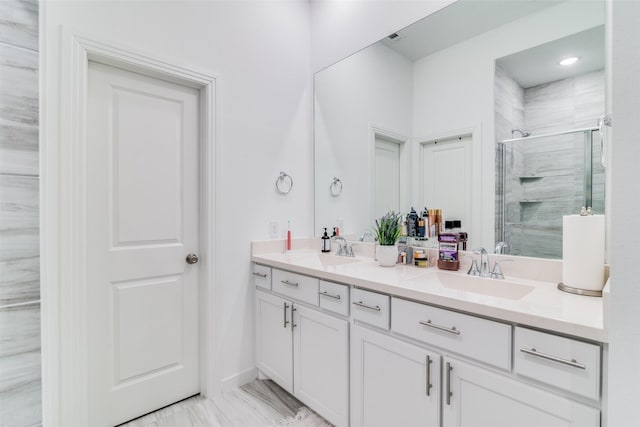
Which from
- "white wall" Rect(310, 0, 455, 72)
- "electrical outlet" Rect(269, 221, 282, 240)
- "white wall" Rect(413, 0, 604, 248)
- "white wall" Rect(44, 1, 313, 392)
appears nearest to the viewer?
"white wall" Rect(413, 0, 604, 248)

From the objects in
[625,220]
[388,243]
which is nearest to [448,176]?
[388,243]

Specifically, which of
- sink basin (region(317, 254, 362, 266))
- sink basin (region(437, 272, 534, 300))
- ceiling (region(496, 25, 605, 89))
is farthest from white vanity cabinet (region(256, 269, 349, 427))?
ceiling (region(496, 25, 605, 89))

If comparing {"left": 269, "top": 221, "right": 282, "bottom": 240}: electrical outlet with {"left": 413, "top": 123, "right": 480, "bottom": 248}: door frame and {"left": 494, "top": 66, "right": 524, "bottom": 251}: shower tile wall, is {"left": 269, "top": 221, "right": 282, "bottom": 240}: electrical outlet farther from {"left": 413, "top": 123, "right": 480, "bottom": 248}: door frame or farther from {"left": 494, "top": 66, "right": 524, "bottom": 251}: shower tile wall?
{"left": 494, "top": 66, "right": 524, "bottom": 251}: shower tile wall

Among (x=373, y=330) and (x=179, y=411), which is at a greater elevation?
(x=373, y=330)

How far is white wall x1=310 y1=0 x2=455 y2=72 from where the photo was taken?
74.8 inches

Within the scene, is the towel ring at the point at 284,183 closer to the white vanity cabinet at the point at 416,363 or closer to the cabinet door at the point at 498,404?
the white vanity cabinet at the point at 416,363

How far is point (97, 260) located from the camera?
166cm

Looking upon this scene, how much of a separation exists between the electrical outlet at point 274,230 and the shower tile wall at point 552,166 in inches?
59.4

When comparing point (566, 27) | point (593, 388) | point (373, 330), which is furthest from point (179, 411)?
point (566, 27)

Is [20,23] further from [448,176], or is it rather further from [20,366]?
[448,176]

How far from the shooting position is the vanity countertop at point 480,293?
0.91 meters

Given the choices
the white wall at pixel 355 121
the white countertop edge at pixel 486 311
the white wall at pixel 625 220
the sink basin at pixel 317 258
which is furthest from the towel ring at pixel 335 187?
the white wall at pixel 625 220

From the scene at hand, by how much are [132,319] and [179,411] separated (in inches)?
25.1

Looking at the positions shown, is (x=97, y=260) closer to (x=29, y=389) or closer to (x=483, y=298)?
(x=29, y=389)
